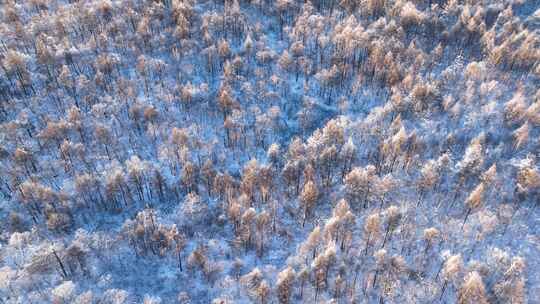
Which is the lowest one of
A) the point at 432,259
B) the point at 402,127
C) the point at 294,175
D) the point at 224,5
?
the point at 432,259

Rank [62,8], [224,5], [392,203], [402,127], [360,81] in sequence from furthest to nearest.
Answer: [224,5]
[62,8]
[360,81]
[402,127]
[392,203]

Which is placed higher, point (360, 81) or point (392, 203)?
point (360, 81)

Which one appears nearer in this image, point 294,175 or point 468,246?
point 468,246

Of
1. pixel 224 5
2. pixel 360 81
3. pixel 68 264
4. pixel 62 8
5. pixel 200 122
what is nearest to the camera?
pixel 68 264

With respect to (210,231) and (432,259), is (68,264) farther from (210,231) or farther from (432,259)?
(432,259)

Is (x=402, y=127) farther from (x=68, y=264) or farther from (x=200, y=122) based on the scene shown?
(x=68, y=264)

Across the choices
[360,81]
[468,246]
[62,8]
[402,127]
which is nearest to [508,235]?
[468,246]

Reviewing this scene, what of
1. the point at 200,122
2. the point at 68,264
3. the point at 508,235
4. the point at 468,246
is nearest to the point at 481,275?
the point at 468,246
